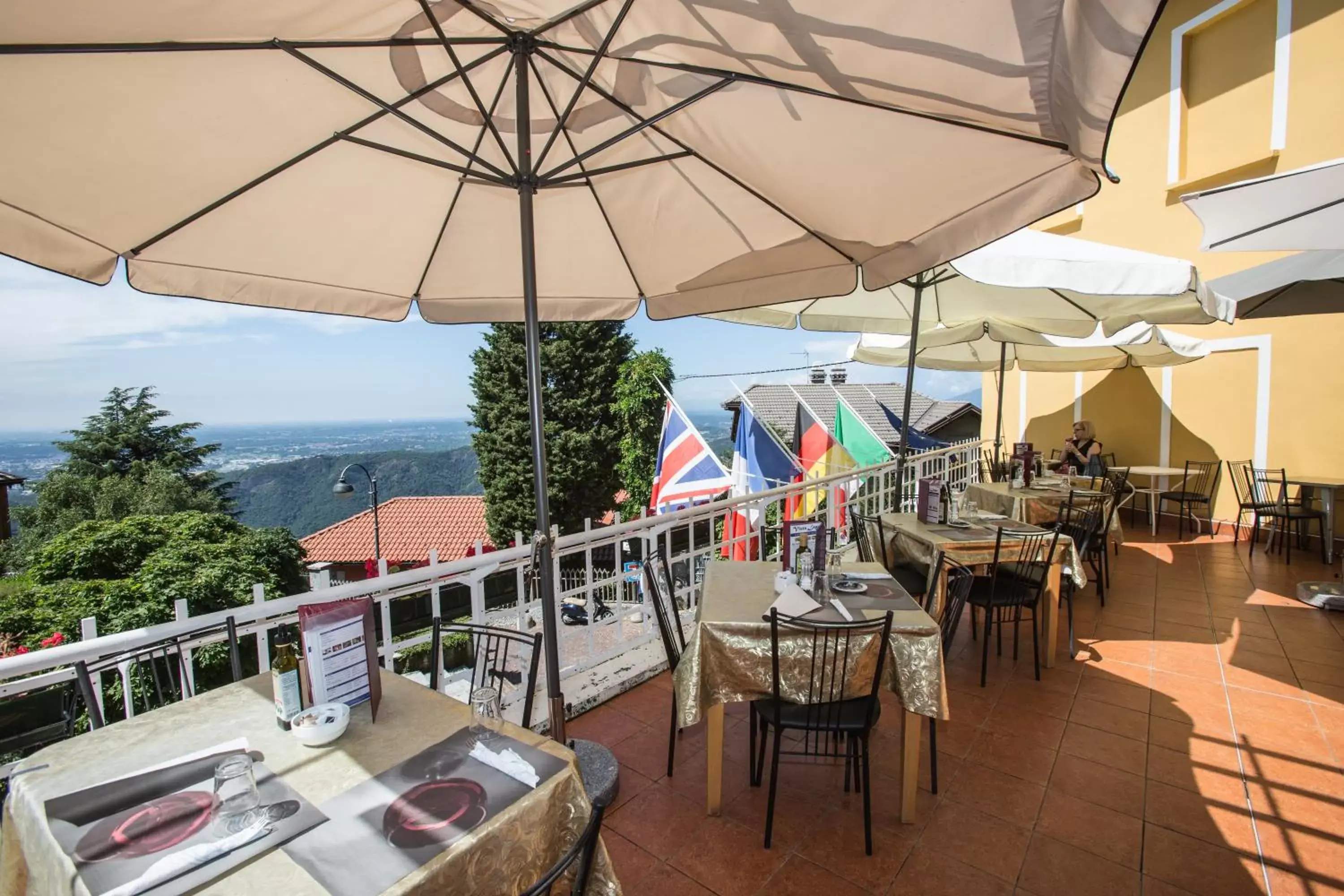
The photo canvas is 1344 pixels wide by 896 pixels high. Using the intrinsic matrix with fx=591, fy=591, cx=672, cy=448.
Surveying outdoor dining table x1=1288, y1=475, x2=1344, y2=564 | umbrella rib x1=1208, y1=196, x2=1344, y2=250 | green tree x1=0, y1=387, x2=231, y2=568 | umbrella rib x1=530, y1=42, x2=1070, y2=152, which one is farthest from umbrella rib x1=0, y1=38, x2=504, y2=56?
green tree x1=0, y1=387, x2=231, y2=568

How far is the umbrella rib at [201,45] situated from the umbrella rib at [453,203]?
0.17m

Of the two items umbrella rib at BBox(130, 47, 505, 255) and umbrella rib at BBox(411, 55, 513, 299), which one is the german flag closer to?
umbrella rib at BBox(411, 55, 513, 299)

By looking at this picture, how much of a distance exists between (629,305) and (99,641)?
7.56 ft

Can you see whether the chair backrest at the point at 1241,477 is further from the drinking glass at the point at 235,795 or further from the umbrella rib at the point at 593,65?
the drinking glass at the point at 235,795

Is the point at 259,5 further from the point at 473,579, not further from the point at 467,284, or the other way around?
the point at 473,579

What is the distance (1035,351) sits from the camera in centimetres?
783

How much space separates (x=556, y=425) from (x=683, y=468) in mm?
14110

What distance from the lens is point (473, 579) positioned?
253 cm

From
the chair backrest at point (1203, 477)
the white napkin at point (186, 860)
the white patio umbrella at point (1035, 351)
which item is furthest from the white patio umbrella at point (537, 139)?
the chair backrest at point (1203, 477)

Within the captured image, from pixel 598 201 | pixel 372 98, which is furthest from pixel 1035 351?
pixel 372 98

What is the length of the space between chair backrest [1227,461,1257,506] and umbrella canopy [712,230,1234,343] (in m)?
3.63

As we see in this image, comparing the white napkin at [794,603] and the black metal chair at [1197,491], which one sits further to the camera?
the black metal chair at [1197,491]

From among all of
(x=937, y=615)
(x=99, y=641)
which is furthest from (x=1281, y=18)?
(x=99, y=641)

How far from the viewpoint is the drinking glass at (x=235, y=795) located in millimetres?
1096
